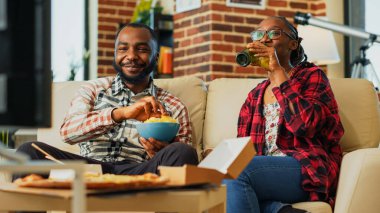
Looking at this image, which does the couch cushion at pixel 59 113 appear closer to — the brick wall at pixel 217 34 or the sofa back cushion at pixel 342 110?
the sofa back cushion at pixel 342 110

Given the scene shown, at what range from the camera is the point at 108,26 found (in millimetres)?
7070

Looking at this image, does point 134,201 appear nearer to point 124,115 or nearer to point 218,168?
point 218,168

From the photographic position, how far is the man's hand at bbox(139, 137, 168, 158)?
9.12 feet

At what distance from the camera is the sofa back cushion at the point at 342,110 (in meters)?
3.17

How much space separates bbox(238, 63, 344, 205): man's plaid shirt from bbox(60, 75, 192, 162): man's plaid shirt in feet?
1.19

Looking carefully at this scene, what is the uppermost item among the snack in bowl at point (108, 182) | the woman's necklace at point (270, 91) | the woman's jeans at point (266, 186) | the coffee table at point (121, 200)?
Answer: the woman's necklace at point (270, 91)

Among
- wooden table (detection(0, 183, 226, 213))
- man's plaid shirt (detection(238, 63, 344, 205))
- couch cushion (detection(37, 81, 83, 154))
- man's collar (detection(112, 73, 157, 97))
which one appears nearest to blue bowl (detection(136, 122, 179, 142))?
man's plaid shirt (detection(238, 63, 344, 205))

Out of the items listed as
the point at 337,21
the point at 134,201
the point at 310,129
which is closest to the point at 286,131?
the point at 310,129

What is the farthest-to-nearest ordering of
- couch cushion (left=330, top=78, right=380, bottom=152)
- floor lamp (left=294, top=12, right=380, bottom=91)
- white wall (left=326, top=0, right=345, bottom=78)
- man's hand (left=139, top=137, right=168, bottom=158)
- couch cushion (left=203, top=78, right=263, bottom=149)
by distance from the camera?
white wall (left=326, top=0, right=345, bottom=78) → floor lamp (left=294, top=12, right=380, bottom=91) → couch cushion (left=203, top=78, right=263, bottom=149) → couch cushion (left=330, top=78, right=380, bottom=152) → man's hand (left=139, top=137, right=168, bottom=158)

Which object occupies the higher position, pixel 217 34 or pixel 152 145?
pixel 217 34

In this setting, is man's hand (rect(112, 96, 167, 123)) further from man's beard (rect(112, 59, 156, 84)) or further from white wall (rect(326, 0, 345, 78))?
white wall (rect(326, 0, 345, 78))

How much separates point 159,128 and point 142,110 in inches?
9.1

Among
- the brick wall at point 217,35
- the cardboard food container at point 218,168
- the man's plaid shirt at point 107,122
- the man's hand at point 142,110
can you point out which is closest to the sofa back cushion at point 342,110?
the man's plaid shirt at point 107,122

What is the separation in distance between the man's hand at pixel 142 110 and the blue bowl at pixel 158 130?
0.16 m
